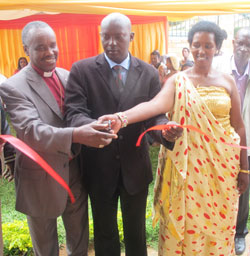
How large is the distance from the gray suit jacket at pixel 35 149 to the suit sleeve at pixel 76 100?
12 cm

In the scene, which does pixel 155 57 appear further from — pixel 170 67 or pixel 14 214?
pixel 14 214

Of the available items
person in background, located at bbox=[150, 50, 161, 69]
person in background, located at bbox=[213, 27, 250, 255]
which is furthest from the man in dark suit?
person in background, located at bbox=[150, 50, 161, 69]

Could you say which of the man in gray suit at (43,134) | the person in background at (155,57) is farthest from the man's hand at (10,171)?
the person in background at (155,57)

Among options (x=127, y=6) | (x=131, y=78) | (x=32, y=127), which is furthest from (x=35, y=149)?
(x=127, y=6)

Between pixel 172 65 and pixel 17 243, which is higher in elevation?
pixel 172 65

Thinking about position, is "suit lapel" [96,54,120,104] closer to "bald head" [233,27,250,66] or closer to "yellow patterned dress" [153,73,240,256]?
"yellow patterned dress" [153,73,240,256]

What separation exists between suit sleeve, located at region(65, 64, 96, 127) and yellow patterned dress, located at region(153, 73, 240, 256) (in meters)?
0.69

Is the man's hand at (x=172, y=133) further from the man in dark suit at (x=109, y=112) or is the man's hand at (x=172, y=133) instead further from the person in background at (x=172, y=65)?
A: the person in background at (x=172, y=65)

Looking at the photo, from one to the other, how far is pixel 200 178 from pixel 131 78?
95 centimetres

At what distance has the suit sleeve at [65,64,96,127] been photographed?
6.95 feet

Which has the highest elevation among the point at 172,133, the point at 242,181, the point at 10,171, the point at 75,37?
the point at 75,37

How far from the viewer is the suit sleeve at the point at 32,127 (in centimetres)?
198

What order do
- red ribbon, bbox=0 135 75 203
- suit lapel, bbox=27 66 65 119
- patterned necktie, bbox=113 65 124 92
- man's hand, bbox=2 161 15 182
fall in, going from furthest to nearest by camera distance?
man's hand, bbox=2 161 15 182, patterned necktie, bbox=113 65 124 92, suit lapel, bbox=27 66 65 119, red ribbon, bbox=0 135 75 203

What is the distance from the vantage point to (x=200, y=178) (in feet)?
7.86
